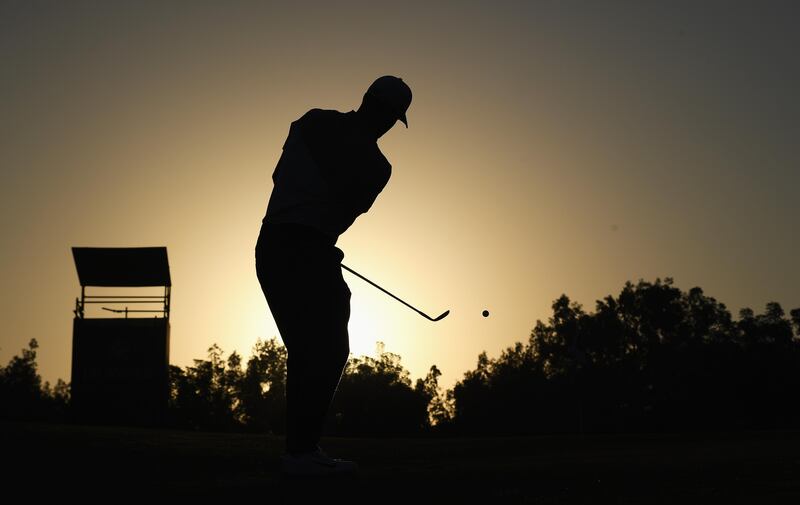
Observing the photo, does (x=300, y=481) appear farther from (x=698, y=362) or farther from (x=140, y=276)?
(x=698, y=362)

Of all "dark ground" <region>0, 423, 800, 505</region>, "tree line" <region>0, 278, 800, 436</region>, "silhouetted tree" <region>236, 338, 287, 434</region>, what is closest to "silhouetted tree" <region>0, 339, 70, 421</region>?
"tree line" <region>0, 278, 800, 436</region>

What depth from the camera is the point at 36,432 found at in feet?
30.5

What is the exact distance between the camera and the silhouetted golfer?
19.0 ft

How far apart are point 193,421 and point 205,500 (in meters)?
108

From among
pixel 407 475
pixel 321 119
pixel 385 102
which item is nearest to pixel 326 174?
pixel 321 119

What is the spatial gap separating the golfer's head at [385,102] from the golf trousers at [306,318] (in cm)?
95

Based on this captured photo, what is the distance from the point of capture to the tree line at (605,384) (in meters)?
89.9

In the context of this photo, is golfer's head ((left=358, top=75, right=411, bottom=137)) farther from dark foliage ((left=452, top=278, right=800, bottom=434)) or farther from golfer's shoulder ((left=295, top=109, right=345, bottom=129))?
dark foliage ((left=452, top=278, right=800, bottom=434))

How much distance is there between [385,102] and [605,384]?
326ft

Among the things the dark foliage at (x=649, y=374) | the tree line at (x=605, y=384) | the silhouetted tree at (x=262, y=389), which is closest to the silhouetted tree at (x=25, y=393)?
the tree line at (x=605, y=384)

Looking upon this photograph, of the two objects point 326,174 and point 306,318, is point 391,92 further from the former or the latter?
point 306,318

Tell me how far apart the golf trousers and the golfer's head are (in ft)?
3.10

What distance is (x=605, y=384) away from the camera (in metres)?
102

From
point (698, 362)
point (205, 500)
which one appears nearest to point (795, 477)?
point (205, 500)
